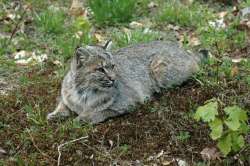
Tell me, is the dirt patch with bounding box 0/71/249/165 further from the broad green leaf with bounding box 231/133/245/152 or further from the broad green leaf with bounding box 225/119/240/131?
the broad green leaf with bounding box 225/119/240/131

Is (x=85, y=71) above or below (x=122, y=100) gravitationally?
above

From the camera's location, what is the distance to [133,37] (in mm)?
8258

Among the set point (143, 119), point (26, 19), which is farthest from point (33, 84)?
point (26, 19)

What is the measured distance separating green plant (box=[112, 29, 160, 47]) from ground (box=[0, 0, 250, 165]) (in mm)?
13

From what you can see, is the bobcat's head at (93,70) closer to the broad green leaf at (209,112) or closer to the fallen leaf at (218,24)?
the broad green leaf at (209,112)

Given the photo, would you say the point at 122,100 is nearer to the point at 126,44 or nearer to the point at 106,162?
the point at 106,162

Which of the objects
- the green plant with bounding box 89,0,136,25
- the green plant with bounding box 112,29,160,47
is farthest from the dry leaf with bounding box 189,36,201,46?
the green plant with bounding box 89,0,136,25

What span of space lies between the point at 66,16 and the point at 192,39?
6.20 ft

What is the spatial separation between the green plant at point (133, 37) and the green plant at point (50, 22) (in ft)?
2.45

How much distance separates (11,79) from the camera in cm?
743

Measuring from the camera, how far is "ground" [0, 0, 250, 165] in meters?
5.77

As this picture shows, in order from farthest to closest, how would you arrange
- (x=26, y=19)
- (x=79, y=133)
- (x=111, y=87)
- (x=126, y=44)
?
(x=26, y=19) → (x=126, y=44) → (x=111, y=87) → (x=79, y=133)

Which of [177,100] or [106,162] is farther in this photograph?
[177,100]

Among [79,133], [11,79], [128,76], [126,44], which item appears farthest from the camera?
[126,44]
